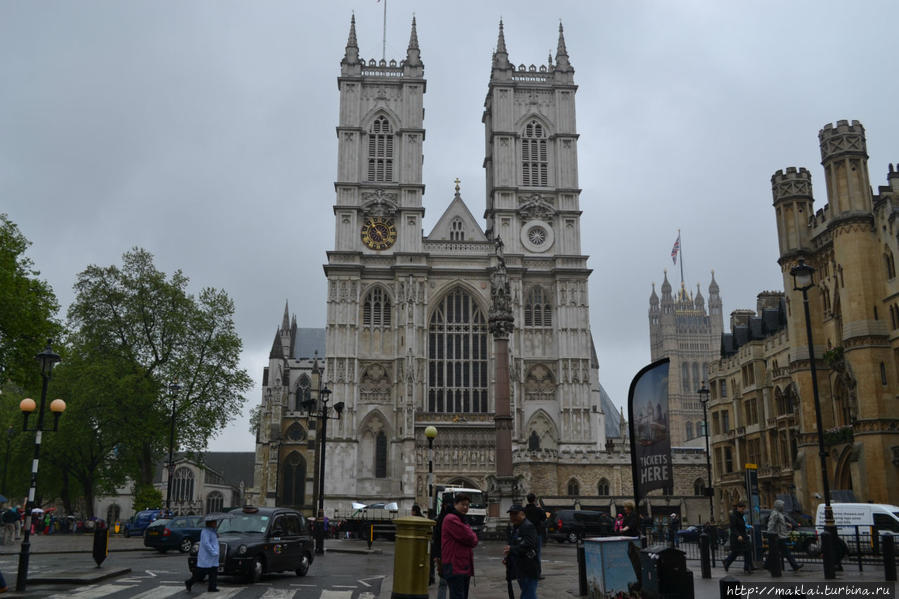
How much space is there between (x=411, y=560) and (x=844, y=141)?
26.3 m

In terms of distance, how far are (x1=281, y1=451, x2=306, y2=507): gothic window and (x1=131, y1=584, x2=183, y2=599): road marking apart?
51.7 m

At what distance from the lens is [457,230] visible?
198 ft

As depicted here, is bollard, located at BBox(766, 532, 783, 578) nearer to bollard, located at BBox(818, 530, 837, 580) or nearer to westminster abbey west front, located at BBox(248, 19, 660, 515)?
bollard, located at BBox(818, 530, 837, 580)

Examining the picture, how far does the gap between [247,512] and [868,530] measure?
16197 mm

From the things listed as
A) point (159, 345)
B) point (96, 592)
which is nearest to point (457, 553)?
point (96, 592)

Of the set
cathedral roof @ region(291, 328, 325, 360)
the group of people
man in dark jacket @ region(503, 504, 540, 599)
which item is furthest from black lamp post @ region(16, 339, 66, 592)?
cathedral roof @ region(291, 328, 325, 360)

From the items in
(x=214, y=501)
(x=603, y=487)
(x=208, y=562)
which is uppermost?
(x=603, y=487)

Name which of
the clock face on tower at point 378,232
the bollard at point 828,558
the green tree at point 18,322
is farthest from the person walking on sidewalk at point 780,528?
the clock face on tower at point 378,232

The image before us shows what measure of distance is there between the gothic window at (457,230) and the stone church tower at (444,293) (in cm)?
8

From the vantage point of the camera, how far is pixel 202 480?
82.8 m

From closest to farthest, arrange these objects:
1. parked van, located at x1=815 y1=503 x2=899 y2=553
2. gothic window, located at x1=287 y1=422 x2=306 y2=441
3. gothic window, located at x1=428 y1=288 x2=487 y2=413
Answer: parked van, located at x1=815 y1=503 x2=899 y2=553
gothic window, located at x1=428 y1=288 x2=487 y2=413
gothic window, located at x1=287 y1=422 x2=306 y2=441

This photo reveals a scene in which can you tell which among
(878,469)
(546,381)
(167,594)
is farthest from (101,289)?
(878,469)

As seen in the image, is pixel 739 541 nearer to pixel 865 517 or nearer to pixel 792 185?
pixel 865 517

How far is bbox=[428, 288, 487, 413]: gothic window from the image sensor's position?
182 ft
